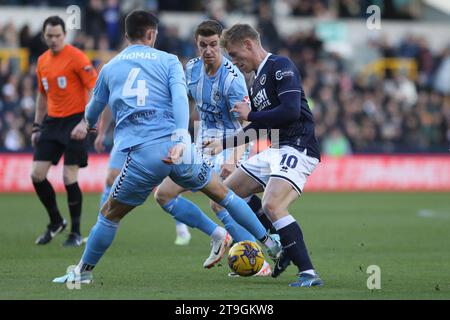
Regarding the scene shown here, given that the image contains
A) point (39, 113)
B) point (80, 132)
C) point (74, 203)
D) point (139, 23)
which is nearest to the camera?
point (139, 23)

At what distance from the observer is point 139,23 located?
26.3ft

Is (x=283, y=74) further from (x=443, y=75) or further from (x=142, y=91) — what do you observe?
(x=443, y=75)

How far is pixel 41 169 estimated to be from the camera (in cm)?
1186

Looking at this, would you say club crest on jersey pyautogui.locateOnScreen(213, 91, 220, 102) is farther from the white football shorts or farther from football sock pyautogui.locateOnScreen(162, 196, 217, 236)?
the white football shorts

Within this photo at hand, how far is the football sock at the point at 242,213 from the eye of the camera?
28.1 feet

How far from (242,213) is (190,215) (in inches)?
45.0

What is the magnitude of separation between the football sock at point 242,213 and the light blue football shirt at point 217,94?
1.60 meters

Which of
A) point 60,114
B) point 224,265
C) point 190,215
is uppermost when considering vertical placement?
point 60,114

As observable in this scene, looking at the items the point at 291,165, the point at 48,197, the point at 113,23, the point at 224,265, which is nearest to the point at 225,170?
the point at 224,265

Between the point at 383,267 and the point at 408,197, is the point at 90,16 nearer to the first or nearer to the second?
the point at 408,197

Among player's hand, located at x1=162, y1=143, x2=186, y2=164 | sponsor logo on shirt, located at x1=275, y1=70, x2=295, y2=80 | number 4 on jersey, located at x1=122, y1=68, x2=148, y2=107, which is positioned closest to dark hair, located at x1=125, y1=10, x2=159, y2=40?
number 4 on jersey, located at x1=122, y1=68, x2=148, y2=107

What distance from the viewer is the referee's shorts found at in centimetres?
1183

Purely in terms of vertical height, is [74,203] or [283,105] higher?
[283,105]
